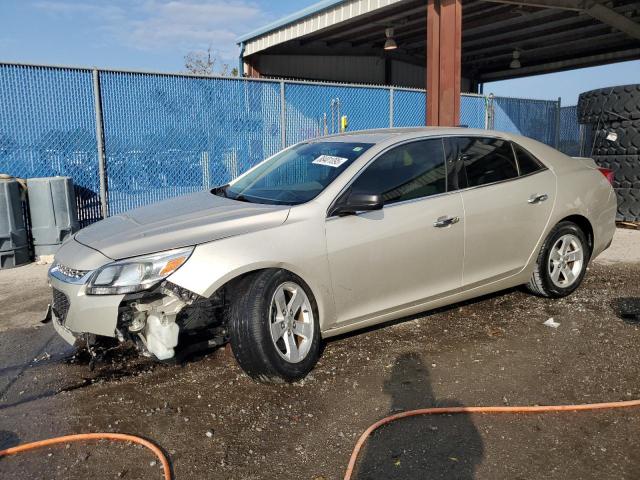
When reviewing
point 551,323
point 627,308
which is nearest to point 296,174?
point 551,323

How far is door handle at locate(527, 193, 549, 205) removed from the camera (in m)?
4.79

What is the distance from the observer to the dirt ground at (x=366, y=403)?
110 inches

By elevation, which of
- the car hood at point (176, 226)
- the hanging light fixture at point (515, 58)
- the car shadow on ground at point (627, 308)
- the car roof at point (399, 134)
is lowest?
the car shadow on ground at point (627, 308)

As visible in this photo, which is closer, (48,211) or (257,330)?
(257,330)

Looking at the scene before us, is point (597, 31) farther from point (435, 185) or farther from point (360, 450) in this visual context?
point (360, 450)

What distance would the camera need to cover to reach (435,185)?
14.2ft

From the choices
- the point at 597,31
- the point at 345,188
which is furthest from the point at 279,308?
the point at 597,31

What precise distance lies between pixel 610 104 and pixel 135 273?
28.6 ft

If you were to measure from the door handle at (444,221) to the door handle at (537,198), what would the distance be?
90 cm

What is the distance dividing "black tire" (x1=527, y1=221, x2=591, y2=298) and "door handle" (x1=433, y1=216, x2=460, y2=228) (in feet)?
3.84

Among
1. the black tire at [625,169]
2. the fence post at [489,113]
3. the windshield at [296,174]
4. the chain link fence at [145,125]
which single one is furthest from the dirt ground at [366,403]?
the fence post at [489,113]

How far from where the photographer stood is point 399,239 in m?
4.00

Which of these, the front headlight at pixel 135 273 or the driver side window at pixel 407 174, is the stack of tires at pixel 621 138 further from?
the front headlight at pixel 135 273

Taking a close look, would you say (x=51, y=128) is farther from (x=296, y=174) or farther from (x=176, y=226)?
(x=176, y=226)
